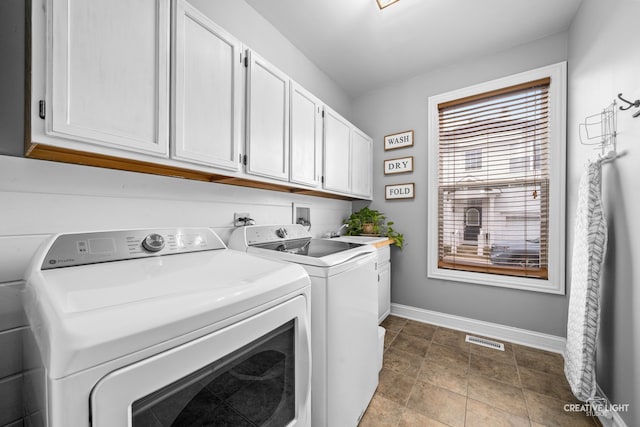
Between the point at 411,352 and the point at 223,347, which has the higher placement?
the point at 223,347

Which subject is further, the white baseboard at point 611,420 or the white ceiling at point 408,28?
the white ceiling at point 408,28

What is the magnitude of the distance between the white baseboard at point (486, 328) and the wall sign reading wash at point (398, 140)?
1885mm

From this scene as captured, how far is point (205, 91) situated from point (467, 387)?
7.97 feet

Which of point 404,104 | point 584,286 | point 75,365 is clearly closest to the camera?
point 75,365

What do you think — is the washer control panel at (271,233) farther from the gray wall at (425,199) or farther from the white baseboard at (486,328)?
the white baseboard at (486,328)

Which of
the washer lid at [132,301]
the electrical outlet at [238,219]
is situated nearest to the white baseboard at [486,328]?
the electrical outlet at [238,219]

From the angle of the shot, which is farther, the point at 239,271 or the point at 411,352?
the point at 411,352

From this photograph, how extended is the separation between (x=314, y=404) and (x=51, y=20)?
5.63 ft

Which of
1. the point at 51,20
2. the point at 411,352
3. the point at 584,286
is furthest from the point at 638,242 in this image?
the point at 51,20

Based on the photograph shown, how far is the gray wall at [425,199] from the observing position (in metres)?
2.16

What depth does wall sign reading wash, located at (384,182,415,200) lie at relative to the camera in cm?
275

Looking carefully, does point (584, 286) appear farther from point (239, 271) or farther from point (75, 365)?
point (75, 365)

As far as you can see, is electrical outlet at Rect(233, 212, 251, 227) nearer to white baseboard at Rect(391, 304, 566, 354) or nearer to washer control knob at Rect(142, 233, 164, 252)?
washer control knob at Rect(142, 233, 164, 252)

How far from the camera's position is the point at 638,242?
114 cm
